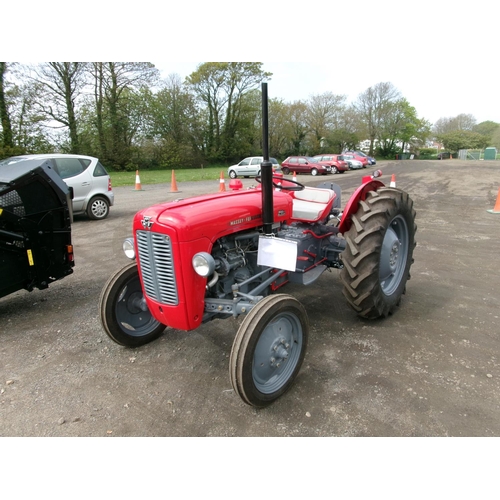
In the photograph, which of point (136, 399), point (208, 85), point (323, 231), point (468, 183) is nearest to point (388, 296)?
point (323, 231)

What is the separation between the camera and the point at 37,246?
3.68m

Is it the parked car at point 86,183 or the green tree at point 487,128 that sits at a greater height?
the green tree at point 487,128

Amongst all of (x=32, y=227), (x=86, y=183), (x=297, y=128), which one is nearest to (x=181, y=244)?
(x=32, y=227)

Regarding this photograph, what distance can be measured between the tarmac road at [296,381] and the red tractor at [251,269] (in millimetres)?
223

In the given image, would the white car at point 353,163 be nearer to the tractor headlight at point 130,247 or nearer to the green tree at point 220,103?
the green tree at point 220,103

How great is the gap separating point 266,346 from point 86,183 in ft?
24.7

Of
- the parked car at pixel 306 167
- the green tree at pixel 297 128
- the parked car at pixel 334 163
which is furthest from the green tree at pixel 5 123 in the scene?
the green tree at pixel 297 128

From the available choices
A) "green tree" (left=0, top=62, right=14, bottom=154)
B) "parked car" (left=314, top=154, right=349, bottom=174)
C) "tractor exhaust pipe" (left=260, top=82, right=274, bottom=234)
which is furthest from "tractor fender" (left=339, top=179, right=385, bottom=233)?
"green tree" (left=0, top=62, right=14, bottom=154)

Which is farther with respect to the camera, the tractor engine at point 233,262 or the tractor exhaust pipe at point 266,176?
the tractor engine at point 233,262

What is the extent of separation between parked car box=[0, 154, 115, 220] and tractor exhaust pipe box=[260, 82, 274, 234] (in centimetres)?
678

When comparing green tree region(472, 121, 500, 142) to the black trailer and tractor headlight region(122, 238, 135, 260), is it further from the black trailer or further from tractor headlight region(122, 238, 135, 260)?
tractor headlight region(122, 238, 135, 260)

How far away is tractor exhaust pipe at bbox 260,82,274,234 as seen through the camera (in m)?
2.50

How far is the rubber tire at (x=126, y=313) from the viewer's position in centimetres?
288

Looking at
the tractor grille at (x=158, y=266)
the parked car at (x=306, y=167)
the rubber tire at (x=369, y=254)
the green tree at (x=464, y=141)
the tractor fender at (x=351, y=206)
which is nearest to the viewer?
the tractor grille at (x=158, y=266)
